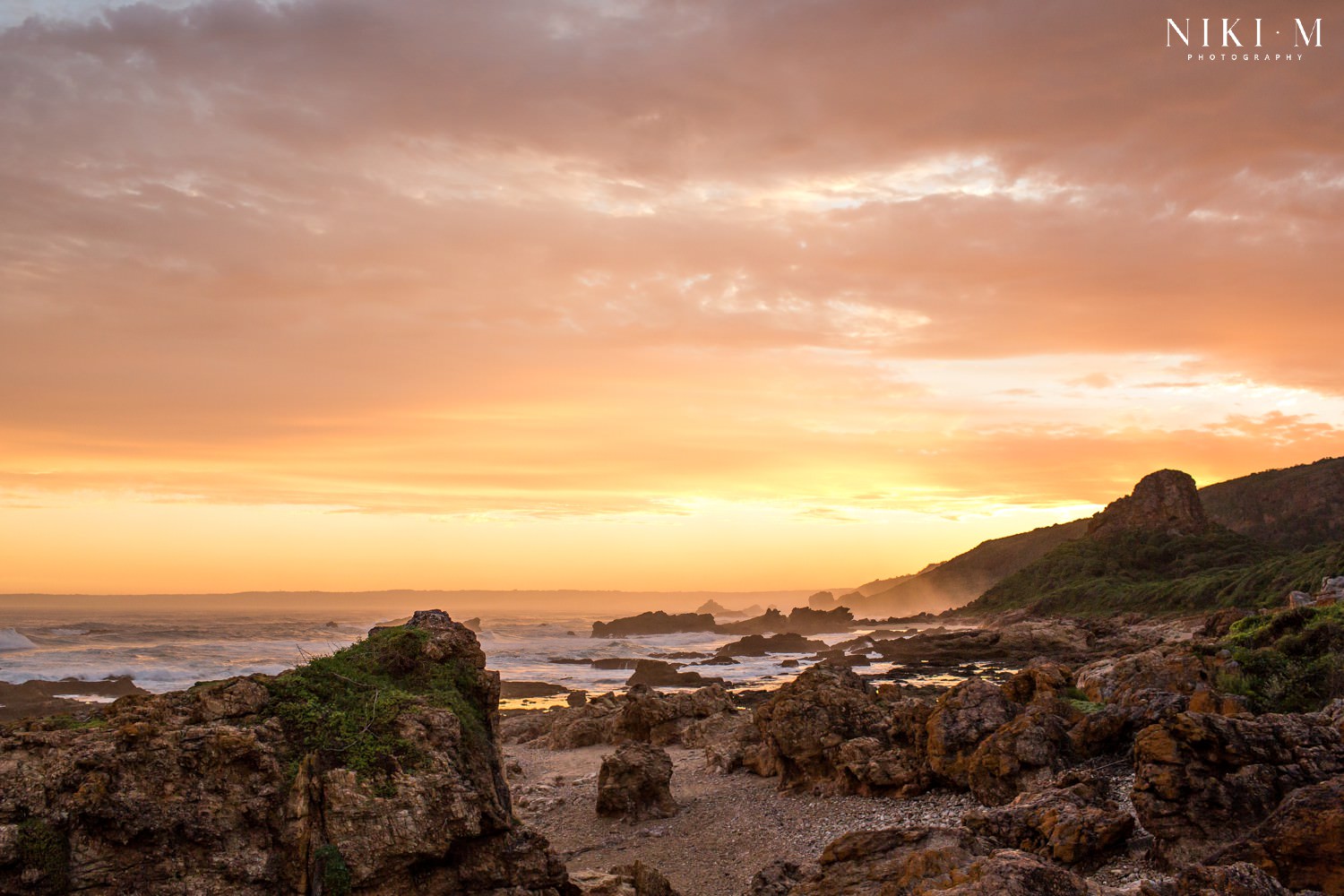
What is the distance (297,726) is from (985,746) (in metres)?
12.8

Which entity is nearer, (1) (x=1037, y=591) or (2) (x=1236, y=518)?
(1) (x=1037, y=591)

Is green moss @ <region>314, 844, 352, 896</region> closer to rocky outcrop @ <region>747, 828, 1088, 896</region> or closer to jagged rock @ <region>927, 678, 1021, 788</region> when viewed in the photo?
rocky outcrop @ <region>747, 828, 1088, 896</region>

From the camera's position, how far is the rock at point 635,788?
739 inches

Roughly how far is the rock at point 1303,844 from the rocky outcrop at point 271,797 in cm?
791

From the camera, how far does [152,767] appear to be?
823 centimetres

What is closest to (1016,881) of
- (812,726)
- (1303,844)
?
(1303,844)

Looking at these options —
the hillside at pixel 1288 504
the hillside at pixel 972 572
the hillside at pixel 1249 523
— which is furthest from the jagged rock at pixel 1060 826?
the hillside at pixel 972 572

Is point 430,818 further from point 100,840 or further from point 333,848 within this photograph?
point 100,840

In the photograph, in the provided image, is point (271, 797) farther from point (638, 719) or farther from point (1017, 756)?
point (638, 719)

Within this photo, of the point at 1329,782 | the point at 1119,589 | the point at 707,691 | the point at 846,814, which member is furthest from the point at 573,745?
the point at 1119,589

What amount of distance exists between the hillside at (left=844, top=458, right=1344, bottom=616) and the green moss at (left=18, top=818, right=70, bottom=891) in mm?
60411

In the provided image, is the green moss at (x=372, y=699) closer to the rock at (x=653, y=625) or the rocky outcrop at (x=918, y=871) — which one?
the rocky outcrop at (x=918, y=871)

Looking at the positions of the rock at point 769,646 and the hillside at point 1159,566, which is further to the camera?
the rock at point 769,646

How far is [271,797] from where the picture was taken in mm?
8484
